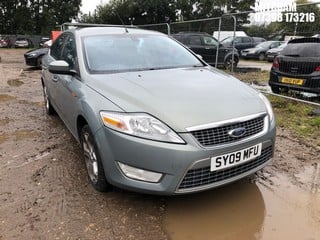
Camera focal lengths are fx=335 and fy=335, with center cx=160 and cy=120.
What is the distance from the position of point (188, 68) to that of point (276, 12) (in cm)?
524

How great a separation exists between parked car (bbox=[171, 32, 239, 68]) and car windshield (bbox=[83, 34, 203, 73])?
30.3 ft

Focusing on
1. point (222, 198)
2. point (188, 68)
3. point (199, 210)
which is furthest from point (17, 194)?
point (188, 68)

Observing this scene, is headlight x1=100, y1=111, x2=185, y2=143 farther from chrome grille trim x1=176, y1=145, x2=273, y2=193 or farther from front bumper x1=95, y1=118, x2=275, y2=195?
chrome grille trim x1=176, y1=145, x2=273, y2=193

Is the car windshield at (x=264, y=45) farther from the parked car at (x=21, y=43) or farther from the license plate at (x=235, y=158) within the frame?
the parked car at (x=21, y=43)

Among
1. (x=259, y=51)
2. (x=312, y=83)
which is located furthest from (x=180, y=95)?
(x=259, y=51)

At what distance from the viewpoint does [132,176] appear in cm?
281

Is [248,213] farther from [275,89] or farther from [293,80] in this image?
[275,89]

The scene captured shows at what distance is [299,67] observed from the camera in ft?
22.9

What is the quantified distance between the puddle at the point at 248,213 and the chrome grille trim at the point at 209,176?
36 centimetres

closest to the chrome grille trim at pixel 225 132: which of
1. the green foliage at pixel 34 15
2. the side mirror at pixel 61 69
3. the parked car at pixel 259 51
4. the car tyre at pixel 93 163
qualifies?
the car tyre at pixel 93 163

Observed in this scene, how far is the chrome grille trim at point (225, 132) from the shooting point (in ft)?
8.89

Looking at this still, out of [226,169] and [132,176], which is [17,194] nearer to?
[132,176]

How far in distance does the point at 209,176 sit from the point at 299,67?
16.8 ft

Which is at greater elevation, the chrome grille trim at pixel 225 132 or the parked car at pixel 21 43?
the chrome grille trim at pixel 225 132
